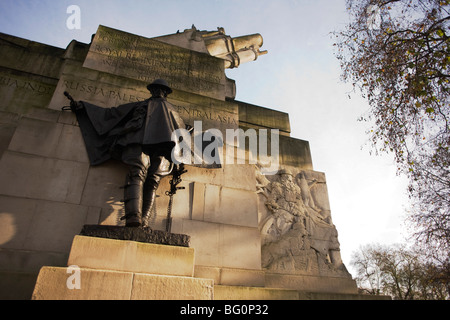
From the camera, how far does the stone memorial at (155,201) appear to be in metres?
3.86

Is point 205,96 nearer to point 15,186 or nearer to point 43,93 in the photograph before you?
point 43,93

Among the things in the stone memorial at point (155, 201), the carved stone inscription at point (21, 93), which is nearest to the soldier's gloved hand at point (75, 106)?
the stone memorial at point (155, 201)

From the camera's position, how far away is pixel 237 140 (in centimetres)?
791

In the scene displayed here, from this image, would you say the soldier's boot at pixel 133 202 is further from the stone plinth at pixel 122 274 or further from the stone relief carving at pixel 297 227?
the stone relief carving at pixel 297 227

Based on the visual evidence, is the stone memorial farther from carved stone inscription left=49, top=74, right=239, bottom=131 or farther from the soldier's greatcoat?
the soldier's greatcoat

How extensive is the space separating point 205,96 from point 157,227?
4.25 m

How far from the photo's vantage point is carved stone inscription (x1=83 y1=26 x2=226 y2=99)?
8.38 meters

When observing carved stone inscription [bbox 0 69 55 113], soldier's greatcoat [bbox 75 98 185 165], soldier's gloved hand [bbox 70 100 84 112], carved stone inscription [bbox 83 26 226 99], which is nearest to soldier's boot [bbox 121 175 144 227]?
soldier's greatcoat [bbox 75 98 185 165]

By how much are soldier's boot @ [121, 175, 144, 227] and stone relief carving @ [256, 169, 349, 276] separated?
418 cm

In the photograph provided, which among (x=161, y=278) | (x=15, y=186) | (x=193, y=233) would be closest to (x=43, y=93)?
(x=15, y=186)

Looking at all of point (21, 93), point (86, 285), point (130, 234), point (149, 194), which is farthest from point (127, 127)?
point (21, 93)

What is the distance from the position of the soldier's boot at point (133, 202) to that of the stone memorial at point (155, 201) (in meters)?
0.14

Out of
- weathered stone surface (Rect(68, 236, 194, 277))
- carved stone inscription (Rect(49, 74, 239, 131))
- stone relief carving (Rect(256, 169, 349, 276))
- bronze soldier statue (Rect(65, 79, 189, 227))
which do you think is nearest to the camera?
weathered stone surface (Rect(68, 236, 194, 277))

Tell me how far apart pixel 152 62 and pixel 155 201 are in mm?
4894
